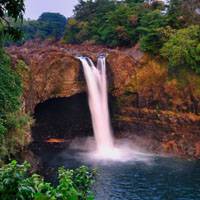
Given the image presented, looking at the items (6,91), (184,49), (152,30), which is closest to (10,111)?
(6,91)

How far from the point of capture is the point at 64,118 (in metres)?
25.3

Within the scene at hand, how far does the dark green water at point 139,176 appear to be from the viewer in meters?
15.4

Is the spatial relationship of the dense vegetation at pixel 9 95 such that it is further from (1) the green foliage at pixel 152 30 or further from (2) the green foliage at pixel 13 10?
(1) the green foliage at pixel 152 30

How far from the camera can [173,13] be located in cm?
2564

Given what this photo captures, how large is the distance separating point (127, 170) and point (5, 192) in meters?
14.6

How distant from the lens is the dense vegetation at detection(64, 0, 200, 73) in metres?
22.6

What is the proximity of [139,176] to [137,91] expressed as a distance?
25.6ft

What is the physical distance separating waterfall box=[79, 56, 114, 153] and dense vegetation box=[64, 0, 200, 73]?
10.6 feet

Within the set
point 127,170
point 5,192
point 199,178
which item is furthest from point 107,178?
point 5,192

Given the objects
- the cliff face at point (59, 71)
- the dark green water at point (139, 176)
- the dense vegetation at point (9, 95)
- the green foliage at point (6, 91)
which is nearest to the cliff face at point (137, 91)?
the cliff face at point (59, 71)

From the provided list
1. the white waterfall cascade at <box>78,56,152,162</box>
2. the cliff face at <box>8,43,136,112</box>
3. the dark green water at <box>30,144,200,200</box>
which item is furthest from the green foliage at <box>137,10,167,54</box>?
the dark green water at <box>30,144,200,200</box>

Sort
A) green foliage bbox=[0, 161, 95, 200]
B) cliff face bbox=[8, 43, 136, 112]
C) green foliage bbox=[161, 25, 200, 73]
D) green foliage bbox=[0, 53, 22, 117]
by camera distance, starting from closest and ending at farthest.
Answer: green foliage bbox=[0, 161, 95, 200]
green foliage bbox=[0, 53, 22, 117]
cliff face bbox=[8, 43, 136, 112]
green foliage bbox=[161, 25, 200, 73]

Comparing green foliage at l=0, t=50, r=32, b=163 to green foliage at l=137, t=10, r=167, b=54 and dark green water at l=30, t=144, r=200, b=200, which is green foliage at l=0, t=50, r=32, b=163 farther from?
green foliage at l=137, t=10, r=167, b=54

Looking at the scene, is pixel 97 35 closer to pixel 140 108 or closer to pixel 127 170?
pixel 140 108
